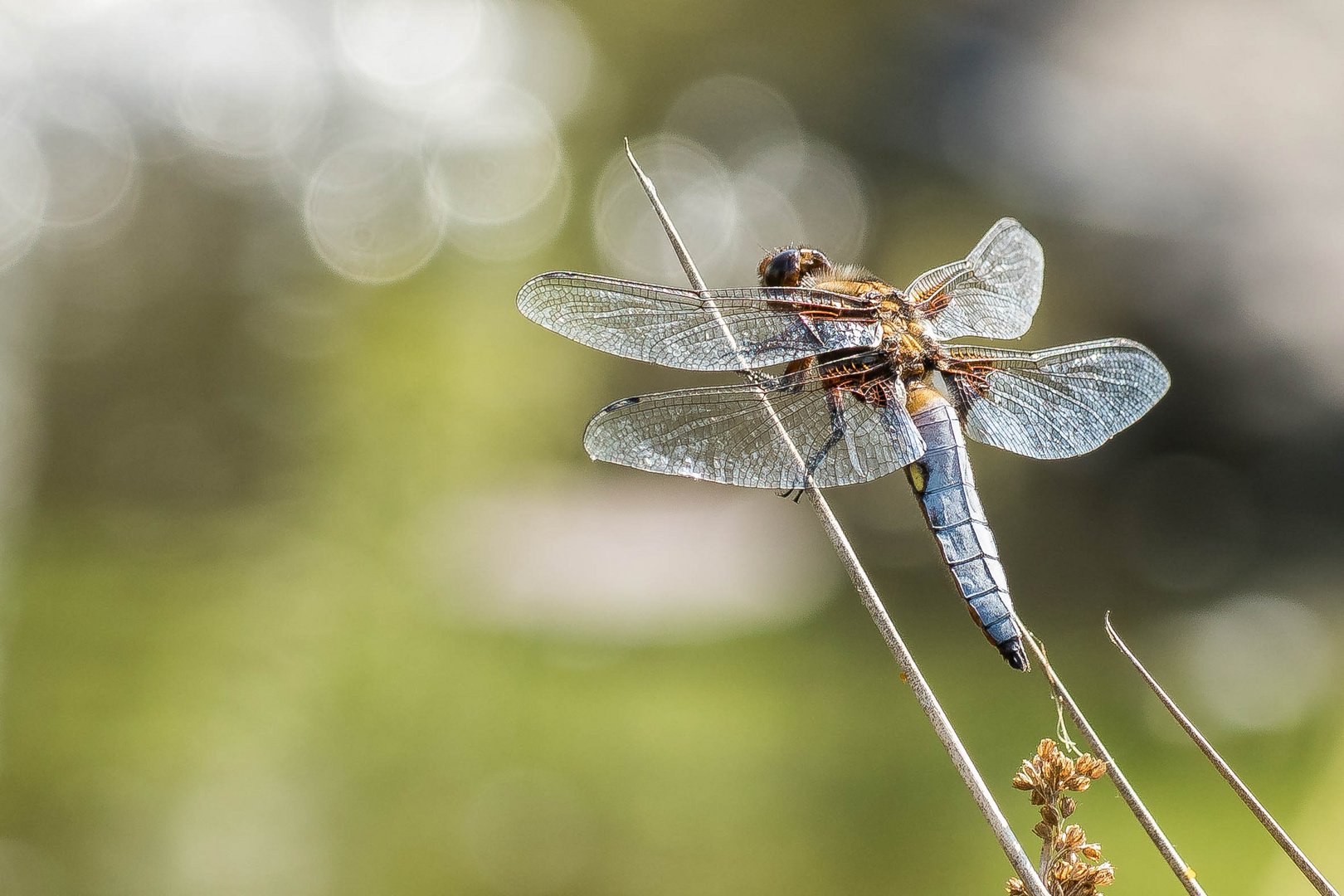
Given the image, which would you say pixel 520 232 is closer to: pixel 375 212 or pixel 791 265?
pixel 375 212

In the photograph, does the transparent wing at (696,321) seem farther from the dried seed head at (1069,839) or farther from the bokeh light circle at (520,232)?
the bokeh light circle at (520,232)

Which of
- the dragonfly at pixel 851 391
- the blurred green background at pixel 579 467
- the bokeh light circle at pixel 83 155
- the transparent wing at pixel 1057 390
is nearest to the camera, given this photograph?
the dragonfly at pixel 851 391

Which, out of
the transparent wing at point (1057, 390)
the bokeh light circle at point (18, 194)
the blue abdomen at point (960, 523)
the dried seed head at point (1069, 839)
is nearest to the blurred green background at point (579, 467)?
the bokeh light circle at point (18, 194)

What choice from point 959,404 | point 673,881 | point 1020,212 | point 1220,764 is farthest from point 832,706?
point 1220,764

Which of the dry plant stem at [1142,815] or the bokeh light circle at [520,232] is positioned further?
the bokeh light circle at [520,232]

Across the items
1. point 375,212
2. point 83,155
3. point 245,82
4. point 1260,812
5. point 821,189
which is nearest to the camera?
point 1260,812

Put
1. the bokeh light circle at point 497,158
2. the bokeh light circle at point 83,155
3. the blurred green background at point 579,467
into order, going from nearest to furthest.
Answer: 1. the blurred green background at point 579,467
2. the bokeh light circle at point 83,155
3. the bokeh light circle at point 497,158

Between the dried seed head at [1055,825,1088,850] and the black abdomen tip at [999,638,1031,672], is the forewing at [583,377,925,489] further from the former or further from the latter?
the dried seed head at [1055,825,1088,850]

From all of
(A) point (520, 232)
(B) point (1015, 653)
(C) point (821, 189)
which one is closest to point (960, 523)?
(B) point (1015, 653)
